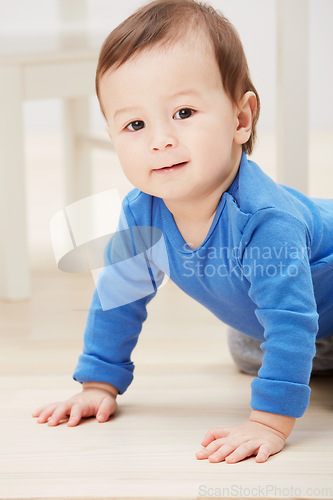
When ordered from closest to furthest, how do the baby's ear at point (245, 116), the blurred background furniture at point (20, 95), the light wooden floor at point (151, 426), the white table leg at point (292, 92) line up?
the light wooden floor at point (151, 426) < the baby's ear at point (245, 116) < the white table leg at point (292, 92) < the blurred background furniture at point (20, 95)

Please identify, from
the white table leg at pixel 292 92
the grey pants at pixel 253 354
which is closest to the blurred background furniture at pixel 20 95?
the white table leg at pixel 292 92

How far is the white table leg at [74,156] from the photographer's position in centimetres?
184

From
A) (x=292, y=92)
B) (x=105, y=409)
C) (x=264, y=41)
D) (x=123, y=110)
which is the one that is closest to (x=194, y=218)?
(x=123, y=110)

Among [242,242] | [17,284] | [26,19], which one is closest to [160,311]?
[17,284]

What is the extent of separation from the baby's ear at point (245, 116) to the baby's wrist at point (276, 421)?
0.30 m

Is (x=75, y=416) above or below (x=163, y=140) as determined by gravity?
below

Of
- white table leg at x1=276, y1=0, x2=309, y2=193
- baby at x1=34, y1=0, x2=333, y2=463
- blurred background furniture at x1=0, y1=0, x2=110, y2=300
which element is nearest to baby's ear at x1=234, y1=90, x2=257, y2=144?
baby at x1=34, y1=0, x2=333, y2=463

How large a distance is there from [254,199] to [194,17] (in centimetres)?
20

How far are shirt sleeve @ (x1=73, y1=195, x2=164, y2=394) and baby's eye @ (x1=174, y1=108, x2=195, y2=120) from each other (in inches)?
6.7

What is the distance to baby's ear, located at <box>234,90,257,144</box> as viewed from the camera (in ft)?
2.66

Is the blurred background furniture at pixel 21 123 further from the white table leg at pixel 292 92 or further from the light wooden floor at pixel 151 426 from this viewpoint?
the light wooden floor at pixel 151 426

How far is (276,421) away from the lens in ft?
2.50

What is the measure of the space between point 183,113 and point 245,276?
7.4 inches

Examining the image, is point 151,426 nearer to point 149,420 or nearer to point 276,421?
point 149,420
